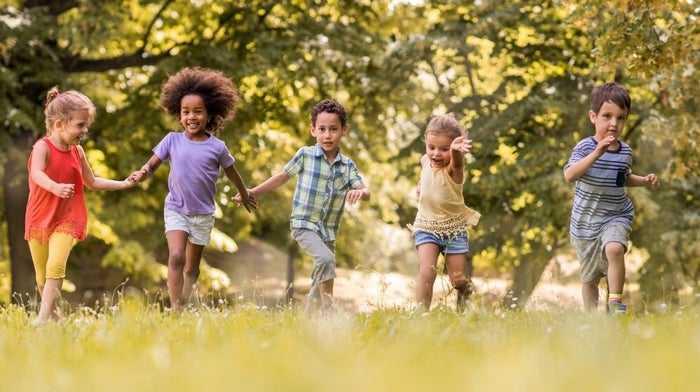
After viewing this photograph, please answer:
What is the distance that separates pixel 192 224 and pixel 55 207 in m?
1.06

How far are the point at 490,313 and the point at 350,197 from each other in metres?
1.67

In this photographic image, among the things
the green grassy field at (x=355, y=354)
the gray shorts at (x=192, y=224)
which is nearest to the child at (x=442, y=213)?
the gray shorts at (x=192, y=224)

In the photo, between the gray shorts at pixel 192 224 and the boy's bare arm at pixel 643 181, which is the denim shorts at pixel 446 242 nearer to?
the boy's bare arm at pixel 643 181

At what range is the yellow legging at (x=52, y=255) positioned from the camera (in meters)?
6.91

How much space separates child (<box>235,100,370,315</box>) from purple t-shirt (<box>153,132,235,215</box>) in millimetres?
412

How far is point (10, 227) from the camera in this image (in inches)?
650

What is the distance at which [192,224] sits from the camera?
7562mm

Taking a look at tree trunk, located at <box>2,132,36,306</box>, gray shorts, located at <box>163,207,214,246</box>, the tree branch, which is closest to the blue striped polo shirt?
gray shorts, located at <box>163,207,214,246</box>

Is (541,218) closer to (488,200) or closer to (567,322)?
(488,200)

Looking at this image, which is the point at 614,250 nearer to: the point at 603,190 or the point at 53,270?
the point at 603,190

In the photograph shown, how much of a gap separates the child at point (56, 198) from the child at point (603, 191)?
3668 mm

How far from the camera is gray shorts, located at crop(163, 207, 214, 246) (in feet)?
24.5

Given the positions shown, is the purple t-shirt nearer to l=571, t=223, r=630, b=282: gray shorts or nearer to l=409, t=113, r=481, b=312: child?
l=409, t=113, r=481, b=312: child

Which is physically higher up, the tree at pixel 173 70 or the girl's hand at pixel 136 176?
the tree at pixel 173 70
